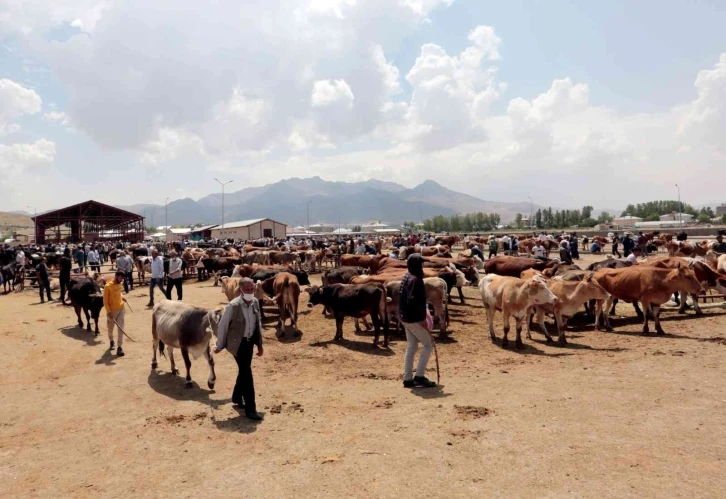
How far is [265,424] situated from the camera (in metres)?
6.53

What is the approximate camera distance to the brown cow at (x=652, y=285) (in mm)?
11141

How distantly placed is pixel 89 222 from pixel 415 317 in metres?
82.3

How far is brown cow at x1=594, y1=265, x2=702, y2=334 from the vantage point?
11141 millimetres

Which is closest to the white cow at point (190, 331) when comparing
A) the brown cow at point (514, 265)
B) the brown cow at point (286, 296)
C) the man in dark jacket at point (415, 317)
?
the man in dark jacket at point (415, 317)

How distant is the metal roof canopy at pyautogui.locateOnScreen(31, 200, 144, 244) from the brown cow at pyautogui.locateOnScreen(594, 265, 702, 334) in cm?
7090

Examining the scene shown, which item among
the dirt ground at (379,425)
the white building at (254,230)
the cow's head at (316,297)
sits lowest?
the dirt ground at (379,425)

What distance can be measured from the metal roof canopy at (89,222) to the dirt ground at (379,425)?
66.2 meters

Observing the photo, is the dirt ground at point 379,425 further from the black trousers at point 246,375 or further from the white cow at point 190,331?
the white cow at point 190,331

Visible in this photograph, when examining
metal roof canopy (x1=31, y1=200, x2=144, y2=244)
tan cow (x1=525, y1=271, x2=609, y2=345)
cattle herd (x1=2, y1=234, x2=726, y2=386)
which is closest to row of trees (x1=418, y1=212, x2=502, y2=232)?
metal roof canopy (x1=31, y1=200, x2=144, y2=244)

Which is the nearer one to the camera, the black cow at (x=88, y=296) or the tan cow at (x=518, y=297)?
the tan cow at (x=518, y=297)

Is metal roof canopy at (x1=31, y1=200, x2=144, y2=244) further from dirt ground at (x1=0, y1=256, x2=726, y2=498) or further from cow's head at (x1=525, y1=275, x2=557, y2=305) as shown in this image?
cow's head at (x1=525, y1=275, x2=557, y2=305)

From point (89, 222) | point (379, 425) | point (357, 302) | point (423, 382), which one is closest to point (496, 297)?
point (357, 302)

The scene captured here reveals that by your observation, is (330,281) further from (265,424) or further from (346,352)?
(265,424)

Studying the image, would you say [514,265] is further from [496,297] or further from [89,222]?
[89,222]
